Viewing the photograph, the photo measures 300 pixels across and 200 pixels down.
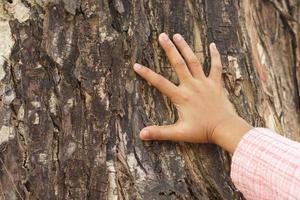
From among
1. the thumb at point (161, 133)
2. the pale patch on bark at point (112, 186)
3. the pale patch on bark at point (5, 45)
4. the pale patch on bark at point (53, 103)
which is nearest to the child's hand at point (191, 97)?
the thumb at point (161, 133)

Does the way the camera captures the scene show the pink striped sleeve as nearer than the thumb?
Yes

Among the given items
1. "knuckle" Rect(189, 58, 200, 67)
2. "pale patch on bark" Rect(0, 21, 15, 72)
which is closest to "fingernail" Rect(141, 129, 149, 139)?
"knuckle" Rect(189, 58, 200, 67)

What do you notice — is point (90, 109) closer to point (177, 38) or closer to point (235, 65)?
point (177, 38)

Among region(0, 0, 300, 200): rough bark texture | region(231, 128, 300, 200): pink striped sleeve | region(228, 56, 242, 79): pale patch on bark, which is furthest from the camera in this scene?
region(228, 56, 242, 79): pale patch on bark

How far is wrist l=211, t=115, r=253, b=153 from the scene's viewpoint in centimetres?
156

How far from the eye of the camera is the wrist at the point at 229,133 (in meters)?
1.56

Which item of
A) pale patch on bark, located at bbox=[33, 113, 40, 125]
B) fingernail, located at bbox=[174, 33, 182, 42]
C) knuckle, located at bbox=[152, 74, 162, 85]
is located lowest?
pale patch on bark, located at bbox=[33, 113, 40, 125]

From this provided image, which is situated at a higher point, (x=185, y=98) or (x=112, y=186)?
(x=185, y=98)

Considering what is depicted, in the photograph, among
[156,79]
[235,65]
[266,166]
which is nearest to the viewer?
[266,166]

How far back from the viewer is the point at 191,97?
1588mm

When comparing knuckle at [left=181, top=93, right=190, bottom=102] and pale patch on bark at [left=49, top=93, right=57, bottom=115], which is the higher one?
pale patch on bark at [left=49, top=93, right=57, bottom=115]

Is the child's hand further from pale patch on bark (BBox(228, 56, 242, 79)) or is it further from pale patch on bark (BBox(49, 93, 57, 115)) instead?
pale patch on bark (BBox(49, 93, 57, 115))

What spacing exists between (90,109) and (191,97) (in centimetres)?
26

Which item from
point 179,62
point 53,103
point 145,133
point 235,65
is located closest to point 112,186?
point 145,133
